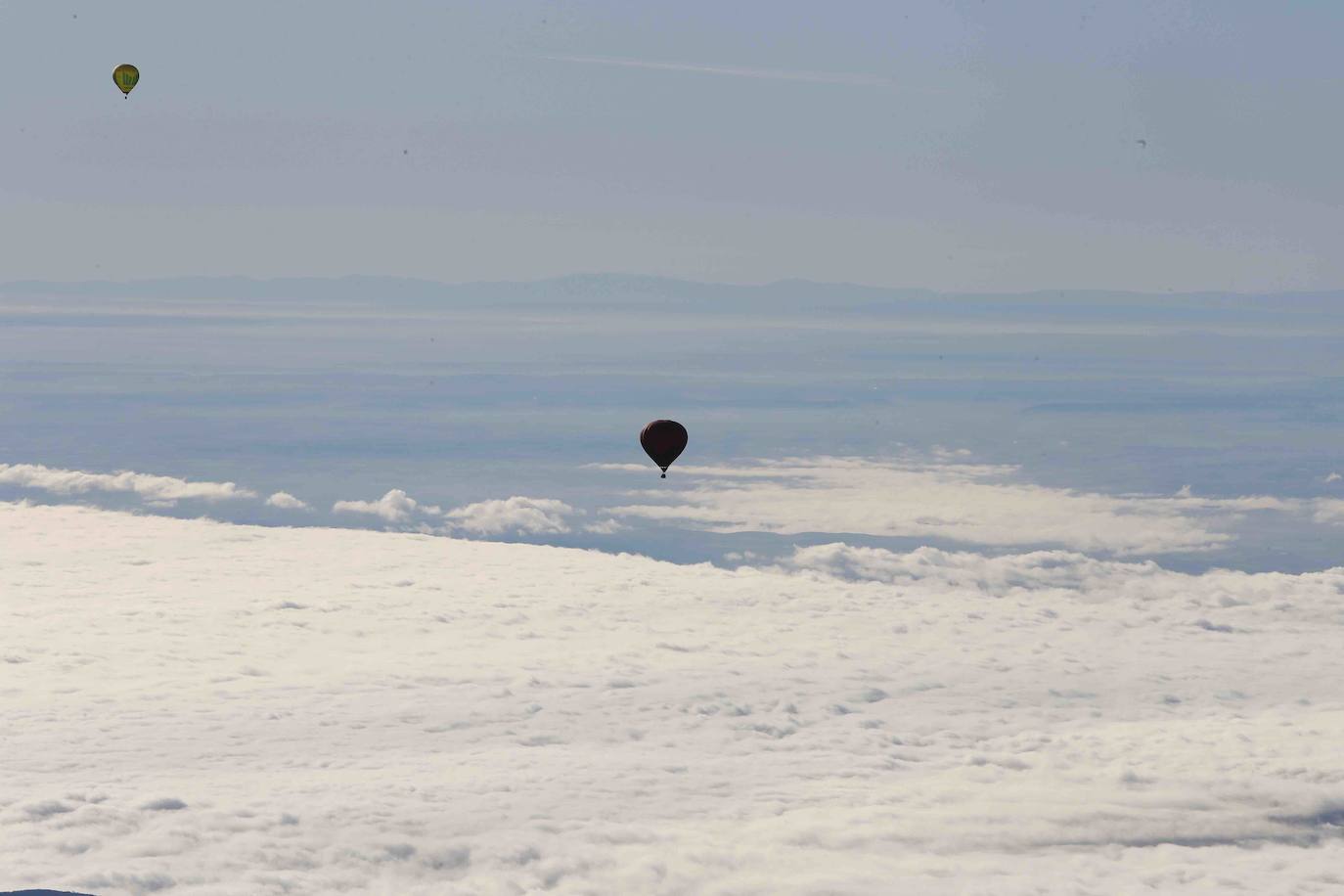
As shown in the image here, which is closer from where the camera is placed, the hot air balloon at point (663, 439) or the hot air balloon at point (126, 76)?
the hot air balloon at point (663, 439)

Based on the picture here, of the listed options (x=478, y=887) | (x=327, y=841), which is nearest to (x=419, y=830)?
(x=327, y=841)

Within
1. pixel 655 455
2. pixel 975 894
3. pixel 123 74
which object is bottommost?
pixel 975 894

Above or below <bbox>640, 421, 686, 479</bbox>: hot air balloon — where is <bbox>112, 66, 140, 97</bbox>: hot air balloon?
above

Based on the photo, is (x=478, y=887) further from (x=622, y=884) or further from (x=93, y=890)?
(x=93, y=890)

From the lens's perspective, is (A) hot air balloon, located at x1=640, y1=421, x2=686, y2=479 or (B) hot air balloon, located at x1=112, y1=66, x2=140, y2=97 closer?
(A) hot air balloon, located at x1=640, y1=421, x2=686, y2=479
